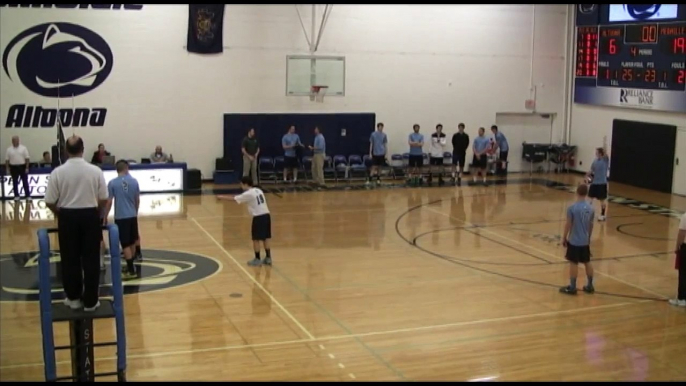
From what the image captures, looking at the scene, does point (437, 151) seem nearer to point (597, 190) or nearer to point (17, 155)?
point (597, 190)

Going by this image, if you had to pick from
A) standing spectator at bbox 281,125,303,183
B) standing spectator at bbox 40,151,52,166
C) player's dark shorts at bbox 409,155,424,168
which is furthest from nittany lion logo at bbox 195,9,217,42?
player's dark shorts at bbox 409,155,424,168

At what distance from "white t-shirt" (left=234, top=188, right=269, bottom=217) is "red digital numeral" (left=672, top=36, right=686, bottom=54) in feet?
48.0

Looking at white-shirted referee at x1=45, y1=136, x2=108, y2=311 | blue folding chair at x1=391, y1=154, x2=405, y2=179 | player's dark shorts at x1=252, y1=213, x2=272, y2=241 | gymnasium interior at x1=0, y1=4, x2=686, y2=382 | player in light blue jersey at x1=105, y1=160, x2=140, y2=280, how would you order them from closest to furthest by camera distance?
white-shirted referee at x1=45, y1=136, x2=108, y2=311 < gymnasium interior at x1=0, y1=4, x2=686, y2=382 < player in light blue jersey at x1=105, y1=160, x2=140, y2=280 < player's dark shorts at x1=252, y1=213, x2=272, y2=241 < blue folding chair at x1=391, y1=154, x2=405, y2=179

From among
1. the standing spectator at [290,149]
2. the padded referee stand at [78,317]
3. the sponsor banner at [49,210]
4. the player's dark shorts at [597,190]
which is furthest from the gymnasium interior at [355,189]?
the player's dark shorts at [597,190]

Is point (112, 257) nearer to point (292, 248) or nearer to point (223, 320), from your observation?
point (223, 320)

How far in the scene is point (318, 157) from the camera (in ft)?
78.0

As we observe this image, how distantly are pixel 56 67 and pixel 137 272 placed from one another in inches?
440

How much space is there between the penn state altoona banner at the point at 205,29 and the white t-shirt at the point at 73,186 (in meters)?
17.5

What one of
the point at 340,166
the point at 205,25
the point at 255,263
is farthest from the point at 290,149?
the point at 255,263

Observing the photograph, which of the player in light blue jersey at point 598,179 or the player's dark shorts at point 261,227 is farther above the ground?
the player in light blue jersey at point 598,179

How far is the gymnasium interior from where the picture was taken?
9.84 metres

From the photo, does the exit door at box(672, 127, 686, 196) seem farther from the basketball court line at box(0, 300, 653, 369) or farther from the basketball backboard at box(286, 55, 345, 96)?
the basketball court line at box(0, 300, 653, 369)

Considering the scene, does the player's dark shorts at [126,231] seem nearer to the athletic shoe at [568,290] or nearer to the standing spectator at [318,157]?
the athletic shoe at [568,290]

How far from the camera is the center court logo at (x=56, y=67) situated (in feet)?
72.0
